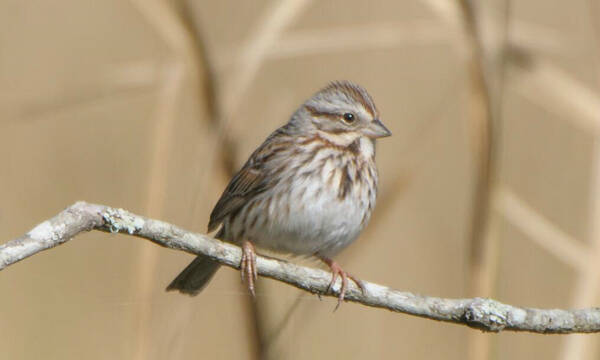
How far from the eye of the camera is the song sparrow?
3799mm

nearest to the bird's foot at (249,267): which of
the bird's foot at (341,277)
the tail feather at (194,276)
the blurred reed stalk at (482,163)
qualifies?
the bird's foot at (341,277)

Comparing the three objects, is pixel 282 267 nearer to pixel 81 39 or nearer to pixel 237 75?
pixel 237 75

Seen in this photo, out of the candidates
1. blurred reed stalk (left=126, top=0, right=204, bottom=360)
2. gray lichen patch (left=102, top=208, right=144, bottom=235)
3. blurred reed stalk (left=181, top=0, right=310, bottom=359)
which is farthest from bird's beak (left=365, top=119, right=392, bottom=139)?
gray lichen patch (left=102, top=208, right=144, bottom=235)

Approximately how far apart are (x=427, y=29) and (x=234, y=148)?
1.20m

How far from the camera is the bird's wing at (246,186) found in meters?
3.96

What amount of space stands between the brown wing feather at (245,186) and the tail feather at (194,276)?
0.20m

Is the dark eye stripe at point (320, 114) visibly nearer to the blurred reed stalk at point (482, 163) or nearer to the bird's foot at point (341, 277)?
the bird's foot at point (341, 277)

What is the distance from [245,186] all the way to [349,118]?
0.50 meters

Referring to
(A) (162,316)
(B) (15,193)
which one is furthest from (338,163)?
(B) (15,193)

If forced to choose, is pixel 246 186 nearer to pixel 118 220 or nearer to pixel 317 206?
pixel 317 206

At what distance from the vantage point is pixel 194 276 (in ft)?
12.9

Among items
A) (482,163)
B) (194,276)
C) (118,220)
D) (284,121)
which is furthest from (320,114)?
(118,220)

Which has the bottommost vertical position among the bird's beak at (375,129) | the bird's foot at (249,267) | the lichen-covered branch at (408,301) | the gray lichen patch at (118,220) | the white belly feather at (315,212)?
the gray lichen patch at (118,220)

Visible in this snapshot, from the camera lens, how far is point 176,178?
17.7 ft
